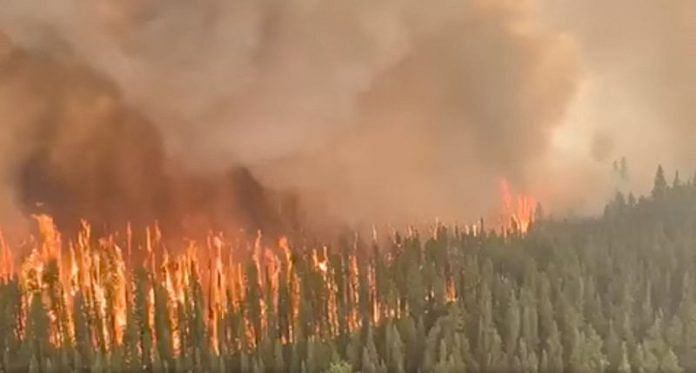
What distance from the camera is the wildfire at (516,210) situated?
162 inches

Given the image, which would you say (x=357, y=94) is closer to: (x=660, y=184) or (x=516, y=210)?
(x=516, y=210)

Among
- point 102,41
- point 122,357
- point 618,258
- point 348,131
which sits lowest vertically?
point 122,357

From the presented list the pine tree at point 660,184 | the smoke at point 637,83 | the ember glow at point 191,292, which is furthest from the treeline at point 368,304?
the smoke at point 637,83

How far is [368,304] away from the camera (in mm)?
3730

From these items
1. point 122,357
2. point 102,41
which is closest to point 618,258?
point 122,357

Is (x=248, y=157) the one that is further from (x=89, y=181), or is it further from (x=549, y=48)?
(x=549, y=48)

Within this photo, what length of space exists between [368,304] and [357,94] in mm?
898

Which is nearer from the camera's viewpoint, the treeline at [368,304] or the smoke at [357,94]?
the treeline at [368,304]

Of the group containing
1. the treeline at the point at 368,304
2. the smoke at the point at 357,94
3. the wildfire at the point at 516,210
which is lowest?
the treeline at the point at 368,304

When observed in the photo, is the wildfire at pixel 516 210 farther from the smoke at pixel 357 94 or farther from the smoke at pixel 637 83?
the smoke at pixel 637 83

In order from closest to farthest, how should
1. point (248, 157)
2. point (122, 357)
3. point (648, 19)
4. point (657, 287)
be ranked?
1. point (122, 357)
2. point (657, 287)
3. point (248, 157)
4. point (648, 19)

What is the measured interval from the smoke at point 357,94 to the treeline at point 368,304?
0.30 m

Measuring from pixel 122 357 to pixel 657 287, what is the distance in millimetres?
1700

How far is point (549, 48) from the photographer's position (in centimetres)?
443
